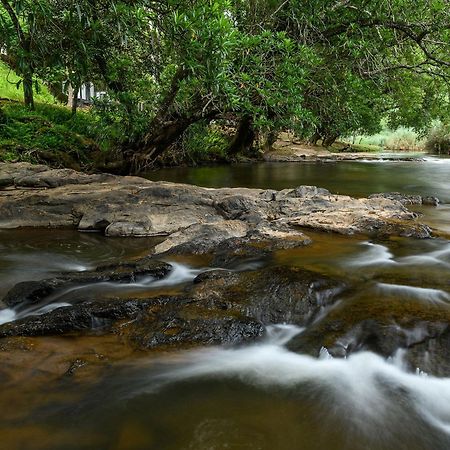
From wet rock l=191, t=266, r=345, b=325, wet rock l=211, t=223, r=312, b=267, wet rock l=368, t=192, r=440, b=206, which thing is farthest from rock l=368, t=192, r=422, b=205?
wet rock l=191, t=266, r=345, b=325

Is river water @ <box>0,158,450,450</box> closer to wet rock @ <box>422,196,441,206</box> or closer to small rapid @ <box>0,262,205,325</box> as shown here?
small rapid @ <box>0,262,205,325</box>

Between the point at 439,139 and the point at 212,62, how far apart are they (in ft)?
106

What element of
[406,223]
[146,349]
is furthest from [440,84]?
[146,349]

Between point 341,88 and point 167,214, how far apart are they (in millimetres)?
5975

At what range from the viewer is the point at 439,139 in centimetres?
3247

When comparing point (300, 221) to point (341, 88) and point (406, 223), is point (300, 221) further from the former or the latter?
point (341, 88)

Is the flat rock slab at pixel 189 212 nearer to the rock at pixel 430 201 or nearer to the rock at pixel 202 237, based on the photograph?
the rock at pixel 202 237

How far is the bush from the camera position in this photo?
31.8m

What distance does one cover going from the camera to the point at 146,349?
3.02m

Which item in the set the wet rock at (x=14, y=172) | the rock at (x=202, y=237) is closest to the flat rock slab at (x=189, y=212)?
the rock at (x=202, y=237)

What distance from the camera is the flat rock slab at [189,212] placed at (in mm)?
6277

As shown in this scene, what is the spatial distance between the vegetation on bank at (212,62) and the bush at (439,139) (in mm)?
20810

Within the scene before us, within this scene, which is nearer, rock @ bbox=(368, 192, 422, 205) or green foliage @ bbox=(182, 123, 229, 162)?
rock @ bbox=(368, 192, 422, 205)

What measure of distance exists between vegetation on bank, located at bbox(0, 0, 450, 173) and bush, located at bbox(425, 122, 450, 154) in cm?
2081
